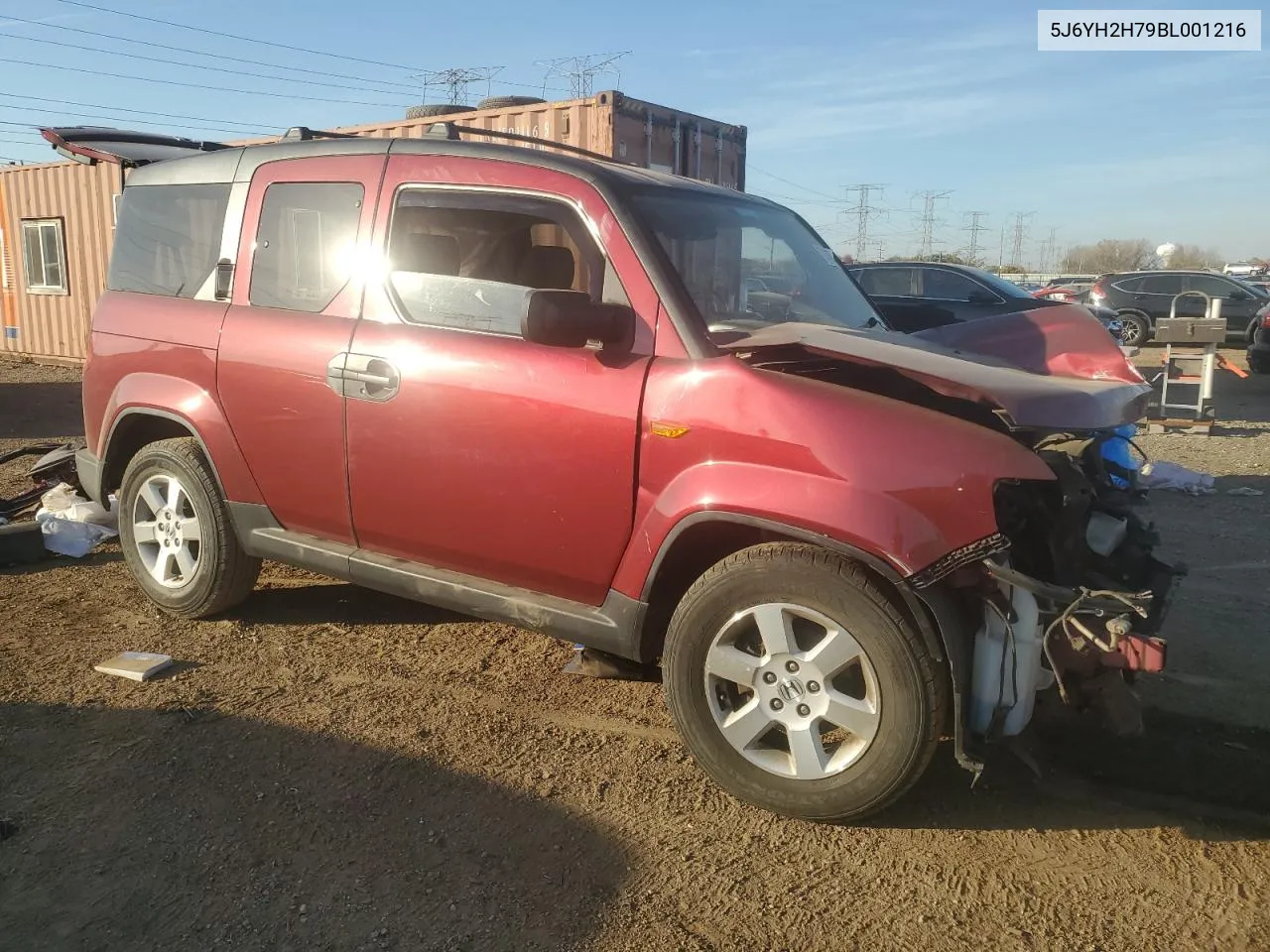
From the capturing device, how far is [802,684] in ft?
9.77

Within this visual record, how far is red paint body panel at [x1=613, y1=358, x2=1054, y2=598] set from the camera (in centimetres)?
274

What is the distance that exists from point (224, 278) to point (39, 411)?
8.71 m

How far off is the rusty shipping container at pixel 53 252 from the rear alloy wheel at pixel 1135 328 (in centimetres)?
1992

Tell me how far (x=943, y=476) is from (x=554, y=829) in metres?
1.57

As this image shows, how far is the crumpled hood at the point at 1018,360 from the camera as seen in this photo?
2.79m

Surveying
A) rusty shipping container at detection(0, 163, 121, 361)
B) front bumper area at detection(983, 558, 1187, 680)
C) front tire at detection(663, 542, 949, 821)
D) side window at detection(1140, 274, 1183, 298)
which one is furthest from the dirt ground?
side window at detection(1140, 274, 1183, 298)

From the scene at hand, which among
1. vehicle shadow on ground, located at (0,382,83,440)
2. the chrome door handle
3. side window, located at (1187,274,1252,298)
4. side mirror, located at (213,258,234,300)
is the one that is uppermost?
side window, located at (1187,274,1252,298)

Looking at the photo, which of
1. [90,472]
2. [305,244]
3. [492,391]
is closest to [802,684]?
[492,391]

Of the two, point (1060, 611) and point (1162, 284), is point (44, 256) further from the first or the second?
point (1162, 284)

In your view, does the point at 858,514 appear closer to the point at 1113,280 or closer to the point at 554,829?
the point at 554,829

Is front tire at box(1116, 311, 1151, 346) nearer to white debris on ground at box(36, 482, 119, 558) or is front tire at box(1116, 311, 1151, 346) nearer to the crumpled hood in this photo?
the crumpled hood

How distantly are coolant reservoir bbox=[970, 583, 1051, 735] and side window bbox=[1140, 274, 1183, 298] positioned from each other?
865 inches

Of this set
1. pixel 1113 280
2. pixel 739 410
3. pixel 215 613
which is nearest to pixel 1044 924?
pixel 739 410

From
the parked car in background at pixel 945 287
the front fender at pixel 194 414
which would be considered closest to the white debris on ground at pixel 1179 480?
the parked car in background at pixel 945 287
